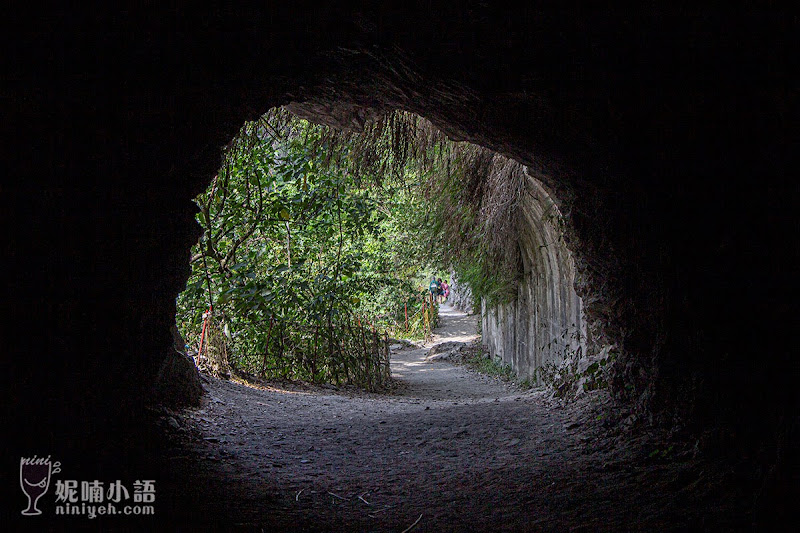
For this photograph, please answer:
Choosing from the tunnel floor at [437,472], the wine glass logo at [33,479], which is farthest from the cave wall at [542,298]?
the wine glass logo at [33,479]

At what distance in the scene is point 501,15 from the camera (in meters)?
2.96

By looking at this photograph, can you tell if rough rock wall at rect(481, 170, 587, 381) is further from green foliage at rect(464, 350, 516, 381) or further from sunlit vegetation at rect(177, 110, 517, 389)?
sunlit vegetation at rect(177, 110, 517, 389)

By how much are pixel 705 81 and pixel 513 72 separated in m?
1.03

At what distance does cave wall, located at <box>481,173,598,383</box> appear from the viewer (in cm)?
684

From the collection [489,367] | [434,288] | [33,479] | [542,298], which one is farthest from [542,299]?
[434,288]

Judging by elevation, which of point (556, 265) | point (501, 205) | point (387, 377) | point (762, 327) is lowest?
point (387, 377)

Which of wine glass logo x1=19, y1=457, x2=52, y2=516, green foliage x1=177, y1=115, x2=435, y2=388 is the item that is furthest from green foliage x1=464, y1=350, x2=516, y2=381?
wine glass logo x1=19, y1=457, x2=52, y2=516

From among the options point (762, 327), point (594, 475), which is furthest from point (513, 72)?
point (594, 475)

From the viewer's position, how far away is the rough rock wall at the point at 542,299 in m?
6.86

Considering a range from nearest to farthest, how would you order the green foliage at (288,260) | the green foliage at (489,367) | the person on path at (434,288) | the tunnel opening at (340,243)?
the tunnel opening at (340,243) < the green foliage at (288,260) < the green foliage at (489,367) < the person on path at (434,288)

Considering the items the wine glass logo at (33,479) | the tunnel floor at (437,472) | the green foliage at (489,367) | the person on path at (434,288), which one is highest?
the person on path at (434,288)

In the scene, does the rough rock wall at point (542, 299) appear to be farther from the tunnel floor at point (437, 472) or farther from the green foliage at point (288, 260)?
the green foliage at point (288, 260)

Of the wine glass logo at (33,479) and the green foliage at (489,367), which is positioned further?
the green foliage at (489,367)

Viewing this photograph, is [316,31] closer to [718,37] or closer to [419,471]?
[718,37]
